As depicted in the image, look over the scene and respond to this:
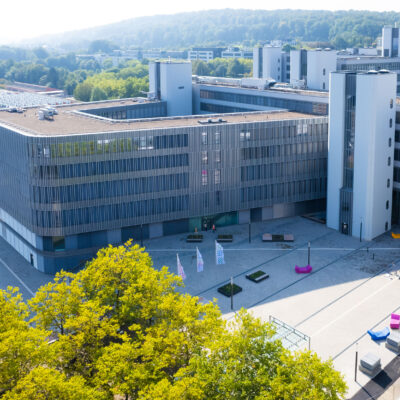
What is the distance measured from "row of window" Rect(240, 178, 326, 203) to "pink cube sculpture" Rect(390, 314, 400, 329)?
37.6m

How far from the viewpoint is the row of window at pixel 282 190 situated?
97.5m

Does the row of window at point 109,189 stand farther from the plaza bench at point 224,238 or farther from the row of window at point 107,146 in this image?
the plaza bench at point 224,238

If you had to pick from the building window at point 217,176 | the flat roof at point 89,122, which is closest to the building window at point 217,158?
the building window at point 217,176

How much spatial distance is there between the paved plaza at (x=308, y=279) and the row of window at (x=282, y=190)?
513cm

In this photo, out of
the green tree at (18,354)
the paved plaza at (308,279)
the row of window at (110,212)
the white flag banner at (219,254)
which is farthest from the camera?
the row of window at (110,212)

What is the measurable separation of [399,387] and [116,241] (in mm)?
50477

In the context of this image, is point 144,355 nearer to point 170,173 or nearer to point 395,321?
point 395,321

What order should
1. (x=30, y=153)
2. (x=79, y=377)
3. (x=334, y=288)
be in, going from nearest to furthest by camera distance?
(x=79, y=377), (x=334, y=288), (x=30, y=153)

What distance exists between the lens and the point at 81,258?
87188 millimetres

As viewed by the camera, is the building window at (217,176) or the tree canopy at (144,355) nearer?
the tree canopy at (144,355)

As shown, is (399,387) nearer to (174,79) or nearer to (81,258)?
(81,258)

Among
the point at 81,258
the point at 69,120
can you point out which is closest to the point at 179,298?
the point at 81,258

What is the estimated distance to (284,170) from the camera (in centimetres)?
9875

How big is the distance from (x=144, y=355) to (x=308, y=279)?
3552 centimetres
